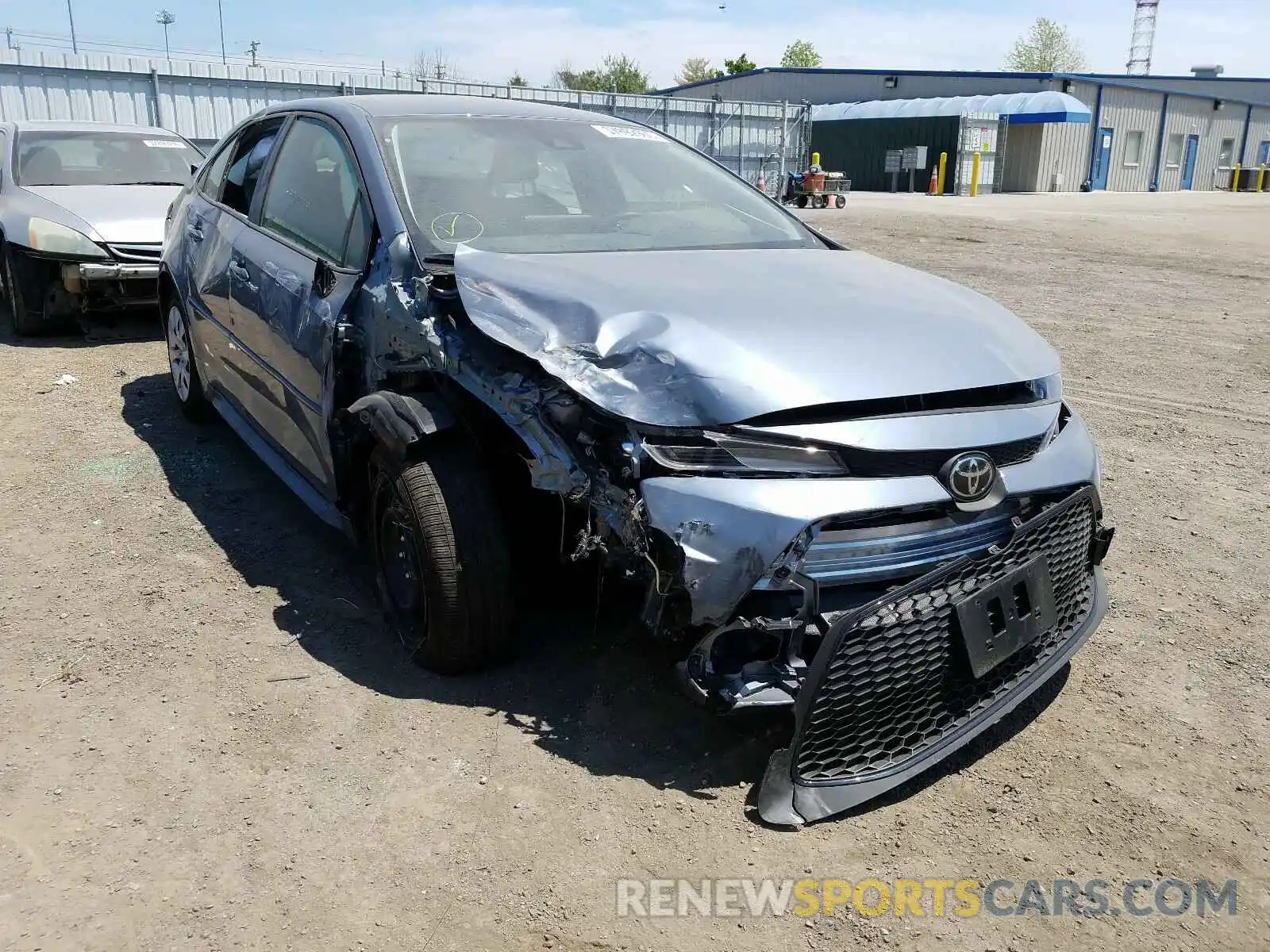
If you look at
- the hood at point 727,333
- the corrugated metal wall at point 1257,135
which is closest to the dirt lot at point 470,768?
the hood at point 727,333

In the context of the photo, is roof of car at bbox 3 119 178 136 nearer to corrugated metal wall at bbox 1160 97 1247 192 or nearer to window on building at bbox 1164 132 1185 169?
corrugated metal wall at bbox 1160 97 1247 192

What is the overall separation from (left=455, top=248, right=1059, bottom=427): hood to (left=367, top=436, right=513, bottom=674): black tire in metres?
0.48

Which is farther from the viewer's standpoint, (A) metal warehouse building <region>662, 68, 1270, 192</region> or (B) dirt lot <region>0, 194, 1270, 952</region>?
(A) metal warehouse building <region>662, 68, 1270, 192</region>

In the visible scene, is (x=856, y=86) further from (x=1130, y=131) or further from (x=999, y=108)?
(x=1130, y=131)

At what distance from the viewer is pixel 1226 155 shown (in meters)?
47.2

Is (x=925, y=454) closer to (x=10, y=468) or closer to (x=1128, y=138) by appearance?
(x=10, y=468)

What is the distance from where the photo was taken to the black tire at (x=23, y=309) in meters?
7.61

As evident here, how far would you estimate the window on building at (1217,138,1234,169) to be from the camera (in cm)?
4681

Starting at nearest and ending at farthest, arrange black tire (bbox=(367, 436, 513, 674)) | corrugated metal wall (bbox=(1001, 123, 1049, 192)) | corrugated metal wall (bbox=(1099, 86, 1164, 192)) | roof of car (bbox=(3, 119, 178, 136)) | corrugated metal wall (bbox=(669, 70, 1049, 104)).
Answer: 1. black tire (bbox=(367, 436, 513, 674))
2. roof of car (bbox=(3, 119, 178, 136))
3. corrugated metal wall (bbox=(1001, 123, 1049, 192))
4. corrugated metal wall (bbox=(1099, 86, 1164, 192))
5. corrugated metal wall (bbox=(669, 70, 1049, 104))

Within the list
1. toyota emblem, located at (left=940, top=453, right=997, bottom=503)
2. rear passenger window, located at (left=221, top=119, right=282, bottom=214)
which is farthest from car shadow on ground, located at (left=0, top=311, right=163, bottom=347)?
toyota emblem, located at (left=940, top=453, right=997, bottom=503)

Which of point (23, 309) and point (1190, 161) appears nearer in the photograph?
point (23, 309)

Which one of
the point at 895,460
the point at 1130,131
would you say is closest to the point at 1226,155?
the point at 1130,131

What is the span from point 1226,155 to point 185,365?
53.4 m

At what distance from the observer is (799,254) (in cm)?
366
